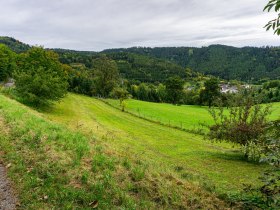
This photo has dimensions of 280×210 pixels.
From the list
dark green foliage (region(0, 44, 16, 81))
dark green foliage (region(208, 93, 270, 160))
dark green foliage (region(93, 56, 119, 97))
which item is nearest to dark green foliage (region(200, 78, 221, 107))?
dark green foliage (region(93, 56, 119, 97))

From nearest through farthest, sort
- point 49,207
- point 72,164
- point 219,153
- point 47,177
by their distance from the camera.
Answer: point 49,207 < point 47,177 < point 72,164 < point 219,153

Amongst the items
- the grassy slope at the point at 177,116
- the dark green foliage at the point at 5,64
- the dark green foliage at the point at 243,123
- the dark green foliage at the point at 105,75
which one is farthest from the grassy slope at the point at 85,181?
the dark green foliage at the point at 105,75

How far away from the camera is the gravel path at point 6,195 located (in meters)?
6.25

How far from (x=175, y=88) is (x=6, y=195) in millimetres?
91929

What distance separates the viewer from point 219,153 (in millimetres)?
22312

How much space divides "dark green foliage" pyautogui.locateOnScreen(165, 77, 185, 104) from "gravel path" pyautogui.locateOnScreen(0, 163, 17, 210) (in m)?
88.9

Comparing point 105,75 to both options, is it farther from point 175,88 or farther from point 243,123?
point 243,123

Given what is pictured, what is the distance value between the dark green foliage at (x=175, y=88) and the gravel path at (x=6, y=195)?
88926 millimetres

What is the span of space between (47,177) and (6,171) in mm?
1495

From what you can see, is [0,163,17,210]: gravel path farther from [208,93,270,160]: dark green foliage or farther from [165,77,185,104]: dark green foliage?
[165,77,185,104]: dark green foliage

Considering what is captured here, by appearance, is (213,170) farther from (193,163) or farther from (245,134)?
(245,134)

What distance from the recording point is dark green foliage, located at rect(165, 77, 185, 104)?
94562 mm

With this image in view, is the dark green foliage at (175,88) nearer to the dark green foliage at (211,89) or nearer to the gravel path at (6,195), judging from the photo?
the dark green foliage at (211,89)

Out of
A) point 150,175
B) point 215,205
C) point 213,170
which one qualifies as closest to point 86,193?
point 150,175
